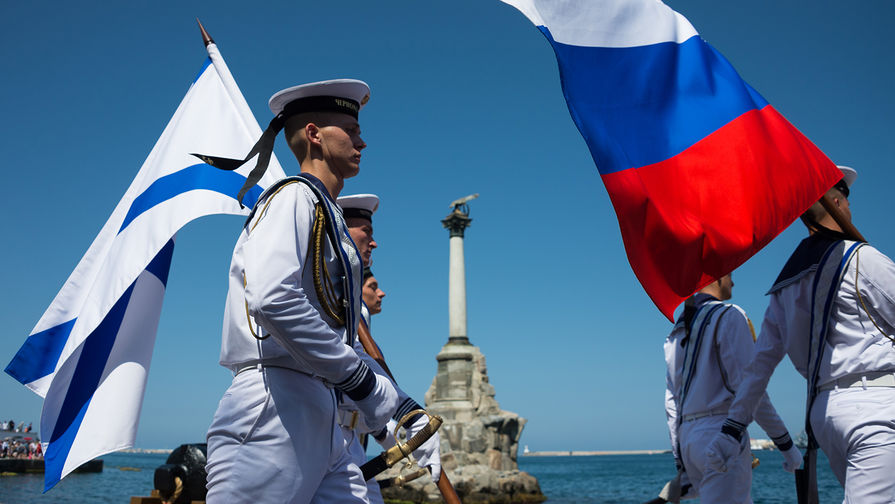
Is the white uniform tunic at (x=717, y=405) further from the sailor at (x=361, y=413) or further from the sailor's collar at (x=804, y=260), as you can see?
the sailor at (x=361, y=413)

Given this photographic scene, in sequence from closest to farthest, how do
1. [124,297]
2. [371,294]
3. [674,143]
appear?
[674,143] < [124,297] < [371,294]

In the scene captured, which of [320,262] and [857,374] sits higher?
[320,262]

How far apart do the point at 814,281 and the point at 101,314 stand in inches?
163

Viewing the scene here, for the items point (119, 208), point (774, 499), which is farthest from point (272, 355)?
point (774, 499)

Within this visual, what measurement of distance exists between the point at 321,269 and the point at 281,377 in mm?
400

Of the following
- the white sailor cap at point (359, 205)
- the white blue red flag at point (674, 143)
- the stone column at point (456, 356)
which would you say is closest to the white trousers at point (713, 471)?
the white blue red flag at point (674, 143)

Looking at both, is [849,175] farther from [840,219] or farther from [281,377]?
[281,377]

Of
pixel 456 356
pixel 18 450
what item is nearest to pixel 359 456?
pixel 456 356

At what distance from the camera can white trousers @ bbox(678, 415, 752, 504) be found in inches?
180

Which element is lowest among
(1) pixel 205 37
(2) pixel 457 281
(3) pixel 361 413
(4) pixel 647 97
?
(3) pixel 361 413

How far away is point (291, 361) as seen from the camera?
2.30 meters

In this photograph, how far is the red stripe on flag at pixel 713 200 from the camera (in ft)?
12.2

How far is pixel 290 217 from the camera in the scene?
2316mm

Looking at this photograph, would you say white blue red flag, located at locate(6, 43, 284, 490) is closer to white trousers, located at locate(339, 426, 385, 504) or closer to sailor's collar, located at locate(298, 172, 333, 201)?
white trousers, located at locate(339, 426, 385, 504)
